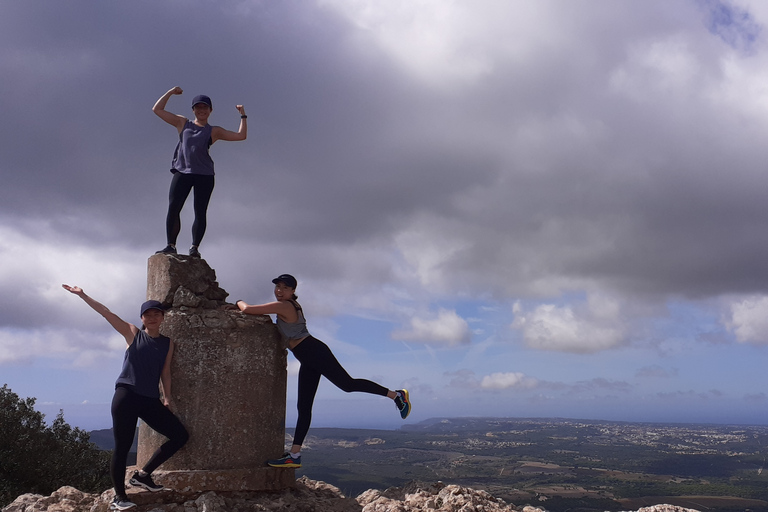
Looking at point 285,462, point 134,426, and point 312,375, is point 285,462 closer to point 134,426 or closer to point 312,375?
point 312,375

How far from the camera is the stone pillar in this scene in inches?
340

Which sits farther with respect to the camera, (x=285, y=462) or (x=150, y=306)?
(x=285, y=462)

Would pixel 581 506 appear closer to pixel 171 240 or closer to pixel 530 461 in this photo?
pixel 530 461

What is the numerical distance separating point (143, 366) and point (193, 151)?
3508 mm

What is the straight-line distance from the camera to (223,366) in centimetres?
888

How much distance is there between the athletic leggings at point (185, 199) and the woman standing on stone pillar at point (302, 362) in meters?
1.63

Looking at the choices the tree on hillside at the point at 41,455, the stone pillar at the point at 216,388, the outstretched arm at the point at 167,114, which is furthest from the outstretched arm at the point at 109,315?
the tree on hillside at the point at 41,455

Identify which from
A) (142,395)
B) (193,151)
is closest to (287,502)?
(142,395)

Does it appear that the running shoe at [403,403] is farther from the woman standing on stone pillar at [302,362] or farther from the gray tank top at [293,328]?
the gray tank top at [293,328]

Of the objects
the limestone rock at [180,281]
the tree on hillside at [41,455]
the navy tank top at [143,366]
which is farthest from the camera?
the tree on hillside at [41,455]

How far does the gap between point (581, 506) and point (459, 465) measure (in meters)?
33.9

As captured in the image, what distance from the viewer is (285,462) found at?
9180 millimetres

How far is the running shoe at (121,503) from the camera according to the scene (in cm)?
796

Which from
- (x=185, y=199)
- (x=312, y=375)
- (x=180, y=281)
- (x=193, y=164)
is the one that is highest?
(x=193, y=164)
